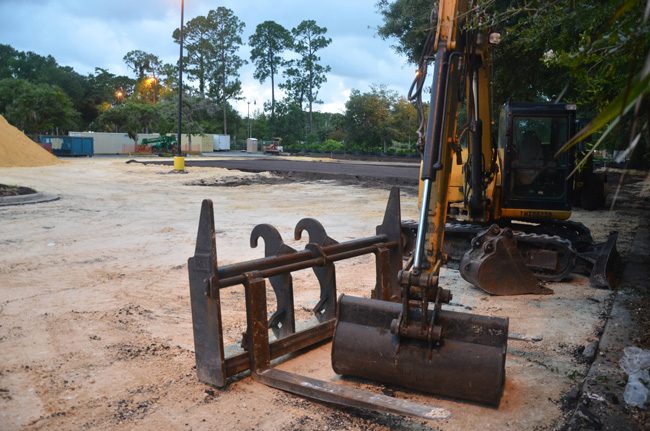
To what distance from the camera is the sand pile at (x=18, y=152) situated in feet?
111

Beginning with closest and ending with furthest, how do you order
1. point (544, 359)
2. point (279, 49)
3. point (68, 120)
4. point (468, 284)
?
point (544, 359), point (468, 284), point (68, 120), point (279, 49)

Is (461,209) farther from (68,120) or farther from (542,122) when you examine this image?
(68,120)

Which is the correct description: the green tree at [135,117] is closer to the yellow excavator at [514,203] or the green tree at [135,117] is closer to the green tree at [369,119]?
the green tree at [369,119]

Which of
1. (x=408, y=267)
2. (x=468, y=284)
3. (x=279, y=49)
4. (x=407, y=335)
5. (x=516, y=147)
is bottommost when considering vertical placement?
(x=468, y=284)

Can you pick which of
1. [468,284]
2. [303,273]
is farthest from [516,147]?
[303,273]

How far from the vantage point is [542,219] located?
943 centimetres

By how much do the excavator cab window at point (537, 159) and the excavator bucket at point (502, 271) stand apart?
198 centimetres

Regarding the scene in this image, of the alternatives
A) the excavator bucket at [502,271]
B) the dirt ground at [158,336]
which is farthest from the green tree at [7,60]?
the excavator bucket at [502,271]

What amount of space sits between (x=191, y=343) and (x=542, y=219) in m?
6.17

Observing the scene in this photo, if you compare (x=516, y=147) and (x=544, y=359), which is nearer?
(x=544, y=359)

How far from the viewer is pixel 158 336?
18.1 ft

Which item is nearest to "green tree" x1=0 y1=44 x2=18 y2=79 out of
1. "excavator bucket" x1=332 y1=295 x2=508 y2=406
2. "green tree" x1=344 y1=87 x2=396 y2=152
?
"green tree" x1=344 y1=87 x2=396 y2=152

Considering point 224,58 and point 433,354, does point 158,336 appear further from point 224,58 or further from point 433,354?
point 224,58

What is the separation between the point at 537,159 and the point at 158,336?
638 cm
